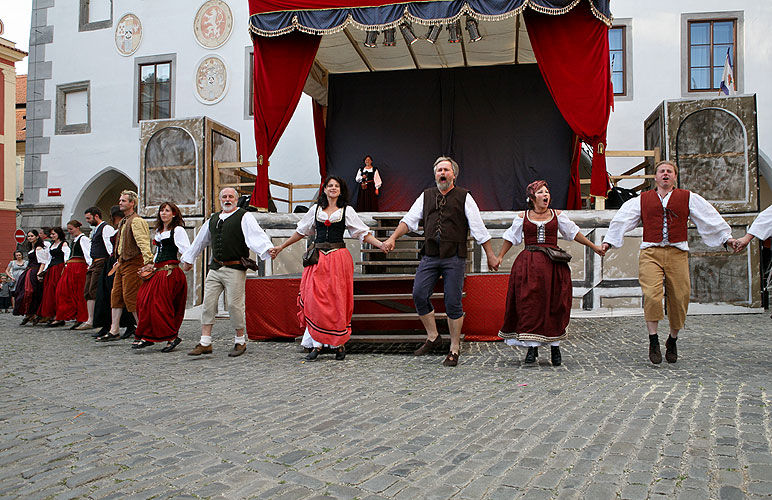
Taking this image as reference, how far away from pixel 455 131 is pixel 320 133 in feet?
8.65

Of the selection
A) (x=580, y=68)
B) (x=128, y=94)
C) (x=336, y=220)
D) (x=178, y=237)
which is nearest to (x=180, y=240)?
(x=178, y=237)

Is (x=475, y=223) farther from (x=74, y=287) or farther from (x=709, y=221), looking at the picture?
(x=74, y=287)

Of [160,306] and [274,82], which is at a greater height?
[274,82]

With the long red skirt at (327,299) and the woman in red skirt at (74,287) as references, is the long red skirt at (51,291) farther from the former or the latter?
the long red skirt at (327,299)

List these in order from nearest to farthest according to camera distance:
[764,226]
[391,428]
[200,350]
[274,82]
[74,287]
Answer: [391,428] < [764,226] < [200,350] < [274,82] < [74,287]

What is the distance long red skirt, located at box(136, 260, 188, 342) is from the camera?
19.9 feet

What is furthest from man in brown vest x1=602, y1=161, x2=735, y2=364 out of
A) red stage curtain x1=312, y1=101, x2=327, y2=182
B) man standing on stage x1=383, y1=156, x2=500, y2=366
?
red stage curtain x1=312, y1=101, x2=327, y2=182

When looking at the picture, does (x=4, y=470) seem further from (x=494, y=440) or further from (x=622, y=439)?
(x=622, y=439)

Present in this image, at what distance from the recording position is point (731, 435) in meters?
2.83

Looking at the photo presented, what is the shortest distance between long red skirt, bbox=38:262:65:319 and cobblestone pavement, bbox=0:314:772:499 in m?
4.38

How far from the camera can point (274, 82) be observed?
8.77m

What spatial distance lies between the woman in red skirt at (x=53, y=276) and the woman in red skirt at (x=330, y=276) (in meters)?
5.48

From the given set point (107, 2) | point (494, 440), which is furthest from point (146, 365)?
point (107, 2)

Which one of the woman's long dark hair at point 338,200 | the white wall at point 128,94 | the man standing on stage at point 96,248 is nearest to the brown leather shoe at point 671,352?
the woman's long dark hair at point 338,200
